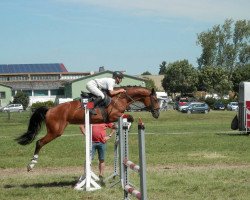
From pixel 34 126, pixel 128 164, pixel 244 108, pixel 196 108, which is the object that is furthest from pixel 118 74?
pixel 196 108

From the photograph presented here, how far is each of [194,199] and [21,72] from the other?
397ft

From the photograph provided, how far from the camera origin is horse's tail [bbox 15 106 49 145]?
13727 millimetres

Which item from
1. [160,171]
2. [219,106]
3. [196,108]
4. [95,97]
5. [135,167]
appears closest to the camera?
[135,167]

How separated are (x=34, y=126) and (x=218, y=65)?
95394mm

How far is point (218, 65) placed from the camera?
107 meters

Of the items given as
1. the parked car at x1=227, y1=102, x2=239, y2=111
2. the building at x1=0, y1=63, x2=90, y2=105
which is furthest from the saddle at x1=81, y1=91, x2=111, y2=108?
the building at x1=0, y1=63, x2=90, y2=105

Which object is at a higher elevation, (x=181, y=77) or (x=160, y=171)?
(x=181, y=77)

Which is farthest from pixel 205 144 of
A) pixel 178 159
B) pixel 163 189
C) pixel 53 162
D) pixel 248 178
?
pixel 163 189

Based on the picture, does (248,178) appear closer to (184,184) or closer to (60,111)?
(184,184)

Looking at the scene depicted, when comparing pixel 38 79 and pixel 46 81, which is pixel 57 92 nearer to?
pixel 46 81

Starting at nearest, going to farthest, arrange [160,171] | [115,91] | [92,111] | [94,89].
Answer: [92,111], [94,89], [115,91], [160,171]

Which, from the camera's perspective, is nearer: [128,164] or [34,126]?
[128,164]

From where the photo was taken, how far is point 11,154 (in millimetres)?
20625

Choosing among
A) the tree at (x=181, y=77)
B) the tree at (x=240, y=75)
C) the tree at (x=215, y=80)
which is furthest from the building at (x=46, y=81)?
the tree at (x=240, y=75)
